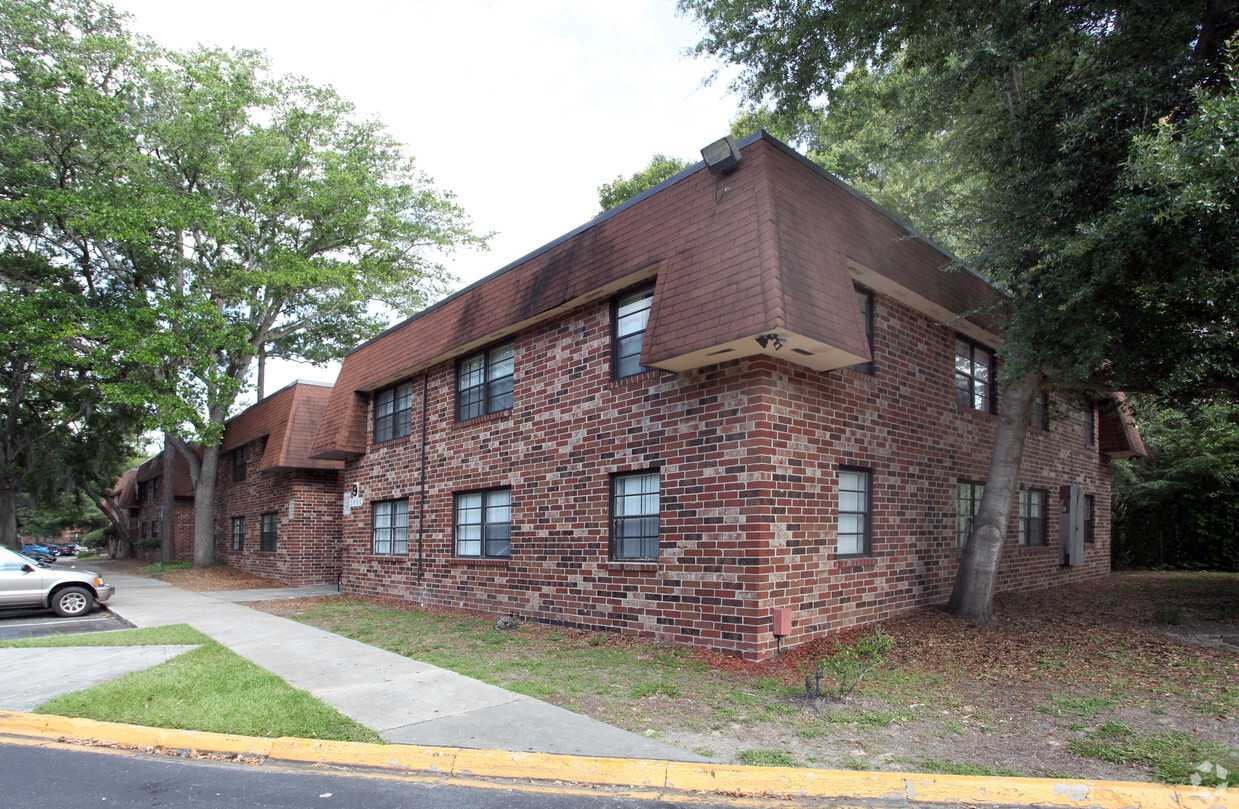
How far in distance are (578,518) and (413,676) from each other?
365 cm

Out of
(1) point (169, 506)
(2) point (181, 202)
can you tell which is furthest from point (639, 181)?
(1) point (169, 506)

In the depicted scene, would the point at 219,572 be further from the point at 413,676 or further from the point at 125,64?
the point at 413,676

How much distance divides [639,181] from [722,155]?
23600 millimetres

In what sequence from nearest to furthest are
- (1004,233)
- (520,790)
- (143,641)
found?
(520,790)
(1004,233)
(143,641)

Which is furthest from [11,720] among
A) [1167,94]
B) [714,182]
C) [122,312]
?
[122,312]

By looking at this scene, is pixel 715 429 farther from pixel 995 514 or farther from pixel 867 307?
pixel 995 514

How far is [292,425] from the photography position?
2109 cm

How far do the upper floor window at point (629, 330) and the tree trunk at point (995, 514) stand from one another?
210 inches

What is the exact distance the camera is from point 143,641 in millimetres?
10352

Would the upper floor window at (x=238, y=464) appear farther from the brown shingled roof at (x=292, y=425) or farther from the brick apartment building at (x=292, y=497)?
the brown shingled roof at (x=292, y=425)

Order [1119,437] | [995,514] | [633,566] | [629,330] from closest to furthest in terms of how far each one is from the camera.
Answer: [633,566] < [995,514] < [629,330] < [1119,437]

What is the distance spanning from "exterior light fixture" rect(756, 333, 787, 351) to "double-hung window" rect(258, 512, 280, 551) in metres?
19.0

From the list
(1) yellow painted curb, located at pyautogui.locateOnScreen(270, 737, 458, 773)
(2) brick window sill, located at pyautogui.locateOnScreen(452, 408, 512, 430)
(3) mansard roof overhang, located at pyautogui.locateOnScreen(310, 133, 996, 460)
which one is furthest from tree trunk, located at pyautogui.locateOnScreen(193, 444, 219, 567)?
(1) yellow painted curb, located at pyautogui.locateOnScreen(270, 737, 458, 773)

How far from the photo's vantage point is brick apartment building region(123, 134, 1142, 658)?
862 cm
